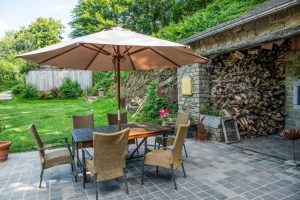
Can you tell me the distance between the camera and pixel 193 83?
6645 mm

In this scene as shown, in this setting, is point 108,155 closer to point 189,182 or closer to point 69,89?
point 189,182

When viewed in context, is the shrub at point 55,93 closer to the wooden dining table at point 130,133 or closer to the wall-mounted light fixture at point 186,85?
the wall-mounted light fixture at point 186,85

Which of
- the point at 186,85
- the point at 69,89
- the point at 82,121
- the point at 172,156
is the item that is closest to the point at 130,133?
the point at 172,156

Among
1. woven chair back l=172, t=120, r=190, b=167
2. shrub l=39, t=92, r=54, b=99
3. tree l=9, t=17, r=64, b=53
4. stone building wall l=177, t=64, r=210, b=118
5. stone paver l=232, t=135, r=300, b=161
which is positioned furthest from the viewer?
tree l=9, t=17, r=64, b=53

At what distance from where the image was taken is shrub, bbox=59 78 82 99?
1628cm

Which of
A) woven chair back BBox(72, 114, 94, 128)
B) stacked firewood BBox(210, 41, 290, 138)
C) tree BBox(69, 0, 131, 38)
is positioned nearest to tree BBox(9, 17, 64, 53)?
tree BBox(69, 0, 131, 38)

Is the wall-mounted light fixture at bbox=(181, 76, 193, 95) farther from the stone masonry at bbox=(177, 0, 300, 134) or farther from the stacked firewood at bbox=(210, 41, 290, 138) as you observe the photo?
the stacked firewood at bbox=(210, 41, 290, 138)

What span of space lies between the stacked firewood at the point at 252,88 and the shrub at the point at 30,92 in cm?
1357

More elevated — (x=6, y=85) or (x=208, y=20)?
(x=208, y=20)

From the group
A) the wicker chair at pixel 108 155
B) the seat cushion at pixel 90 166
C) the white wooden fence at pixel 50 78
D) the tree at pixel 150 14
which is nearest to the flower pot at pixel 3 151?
the seat cushion at pixel 90 166

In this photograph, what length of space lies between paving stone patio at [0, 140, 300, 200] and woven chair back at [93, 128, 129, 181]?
0.35 m

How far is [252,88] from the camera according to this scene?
6348 mm

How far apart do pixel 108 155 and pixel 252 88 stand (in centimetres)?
485

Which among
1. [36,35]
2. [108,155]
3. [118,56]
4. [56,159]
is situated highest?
[36,35]
